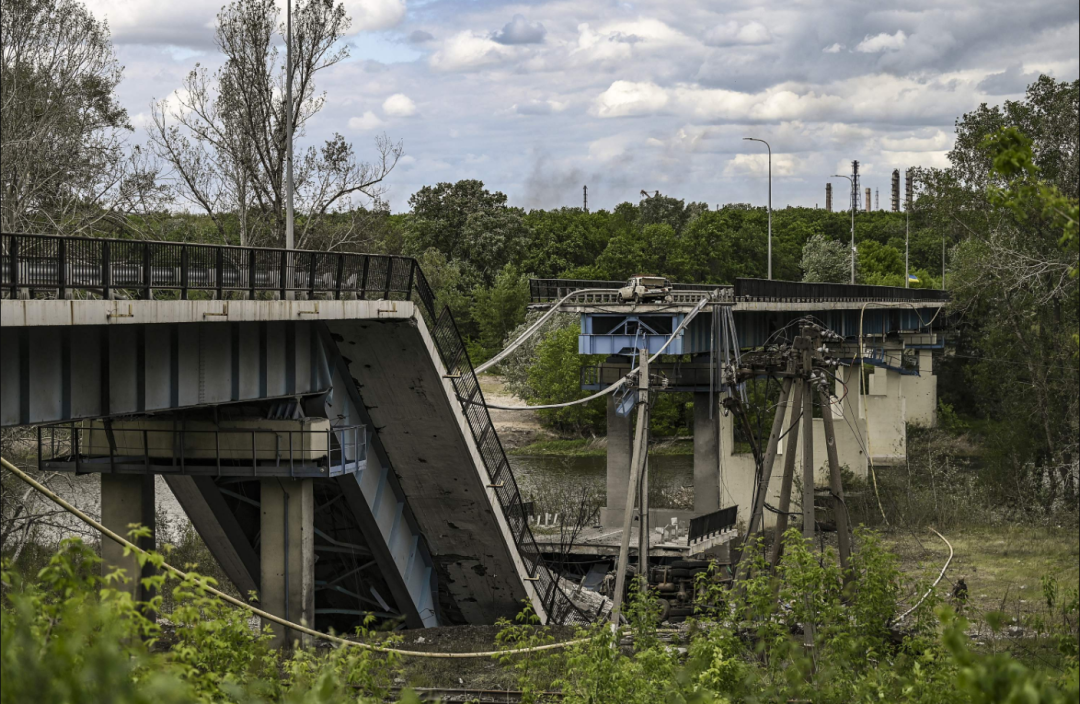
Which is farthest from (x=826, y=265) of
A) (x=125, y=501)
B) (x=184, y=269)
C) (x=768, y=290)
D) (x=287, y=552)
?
(x=184, y=269)

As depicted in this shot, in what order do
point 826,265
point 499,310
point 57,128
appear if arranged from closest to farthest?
point 57,128, point 499,310, point 826,265

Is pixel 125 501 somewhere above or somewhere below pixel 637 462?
below

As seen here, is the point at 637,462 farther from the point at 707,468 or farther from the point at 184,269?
the point at 707,468

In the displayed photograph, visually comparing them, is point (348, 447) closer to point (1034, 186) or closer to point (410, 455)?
point (410, 455)

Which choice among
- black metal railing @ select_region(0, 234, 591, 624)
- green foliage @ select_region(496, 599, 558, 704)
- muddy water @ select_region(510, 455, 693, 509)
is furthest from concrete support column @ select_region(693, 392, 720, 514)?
green foliage @ select_region(496, 599, 558, 704)

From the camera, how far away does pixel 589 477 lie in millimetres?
54000

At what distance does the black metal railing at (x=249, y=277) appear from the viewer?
11562 millimetres

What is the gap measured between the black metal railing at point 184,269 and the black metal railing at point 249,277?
1 cm

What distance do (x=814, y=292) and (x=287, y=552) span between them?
106ft

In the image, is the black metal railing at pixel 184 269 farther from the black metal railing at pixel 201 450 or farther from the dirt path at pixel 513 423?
the dirt path at pixel 513 423

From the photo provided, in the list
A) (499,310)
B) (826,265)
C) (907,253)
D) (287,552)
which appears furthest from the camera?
(826,265)

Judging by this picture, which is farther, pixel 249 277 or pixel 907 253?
pixel 907 253

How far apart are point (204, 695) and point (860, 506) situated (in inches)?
1491

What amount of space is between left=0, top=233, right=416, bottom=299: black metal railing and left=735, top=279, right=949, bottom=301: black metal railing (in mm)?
20755
